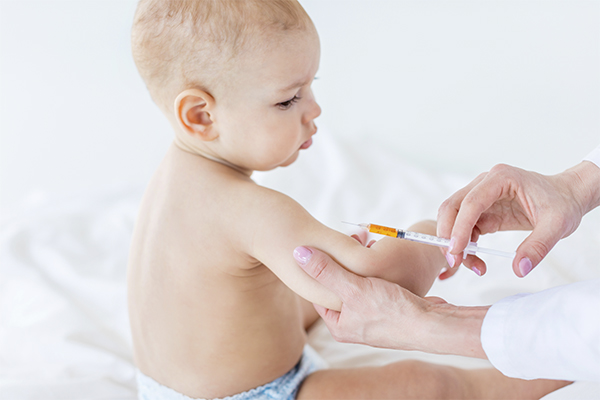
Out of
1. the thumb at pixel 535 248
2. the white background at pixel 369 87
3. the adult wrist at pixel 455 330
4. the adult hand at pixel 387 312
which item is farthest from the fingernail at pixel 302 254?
the white background at pixel 369 87

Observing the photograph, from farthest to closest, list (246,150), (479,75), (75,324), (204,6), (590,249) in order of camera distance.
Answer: (479,75) → (590,249) → (75,324) → (246,150) → (204,6)

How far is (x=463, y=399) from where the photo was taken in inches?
52.3

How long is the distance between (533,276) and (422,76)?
1.40 metres

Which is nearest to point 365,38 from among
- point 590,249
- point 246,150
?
point 590,249

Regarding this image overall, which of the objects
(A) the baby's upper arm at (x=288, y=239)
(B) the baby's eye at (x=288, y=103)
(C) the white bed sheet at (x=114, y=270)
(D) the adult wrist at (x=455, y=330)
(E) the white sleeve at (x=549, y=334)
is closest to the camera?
(E) the white sleeve at (x=549, y=334)

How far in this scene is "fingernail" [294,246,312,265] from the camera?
1075mm

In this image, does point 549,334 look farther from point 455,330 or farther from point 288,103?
point 288,103

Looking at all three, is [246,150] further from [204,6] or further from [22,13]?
[22,13]

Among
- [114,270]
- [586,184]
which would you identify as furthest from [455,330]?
[114,270]

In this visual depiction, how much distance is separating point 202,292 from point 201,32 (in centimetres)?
51

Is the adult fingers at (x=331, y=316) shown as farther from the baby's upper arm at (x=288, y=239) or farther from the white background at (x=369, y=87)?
the white background at (x=369, y=87)

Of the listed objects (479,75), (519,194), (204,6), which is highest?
(204,6)

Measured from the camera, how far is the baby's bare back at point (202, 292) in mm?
1173

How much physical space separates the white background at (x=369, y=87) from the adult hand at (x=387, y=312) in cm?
169
